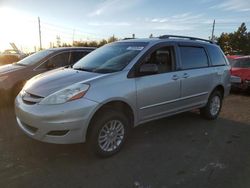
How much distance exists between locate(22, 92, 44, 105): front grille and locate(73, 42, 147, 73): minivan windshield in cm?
100

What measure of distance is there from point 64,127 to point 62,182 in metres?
0.69

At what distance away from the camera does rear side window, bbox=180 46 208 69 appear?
16.7 feet

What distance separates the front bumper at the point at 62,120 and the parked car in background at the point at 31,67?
10.8 ft

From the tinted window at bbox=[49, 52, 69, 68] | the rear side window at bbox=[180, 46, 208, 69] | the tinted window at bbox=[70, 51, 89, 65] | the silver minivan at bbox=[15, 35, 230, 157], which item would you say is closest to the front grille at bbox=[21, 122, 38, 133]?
the silver minivan at bbox=[15, 35, 230, 157]

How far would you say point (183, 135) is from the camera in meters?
5.00

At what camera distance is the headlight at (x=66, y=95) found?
3474 millimetres

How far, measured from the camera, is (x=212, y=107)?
604 centimetres

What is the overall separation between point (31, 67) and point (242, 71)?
7.38m

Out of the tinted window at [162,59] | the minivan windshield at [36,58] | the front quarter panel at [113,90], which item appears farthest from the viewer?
the minivan windshield at [36,58]

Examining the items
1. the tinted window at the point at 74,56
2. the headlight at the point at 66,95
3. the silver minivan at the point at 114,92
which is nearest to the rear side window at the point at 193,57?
the silver minivan at the point at 114,92

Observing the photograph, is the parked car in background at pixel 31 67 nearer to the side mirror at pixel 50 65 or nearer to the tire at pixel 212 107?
the side mirror at pixel 50 65

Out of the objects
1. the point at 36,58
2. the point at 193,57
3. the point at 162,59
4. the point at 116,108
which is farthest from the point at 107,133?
the point at 36,58

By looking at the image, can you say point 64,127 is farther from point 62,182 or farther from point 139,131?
point 139,131

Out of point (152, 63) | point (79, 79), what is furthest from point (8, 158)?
point (152, 63)
